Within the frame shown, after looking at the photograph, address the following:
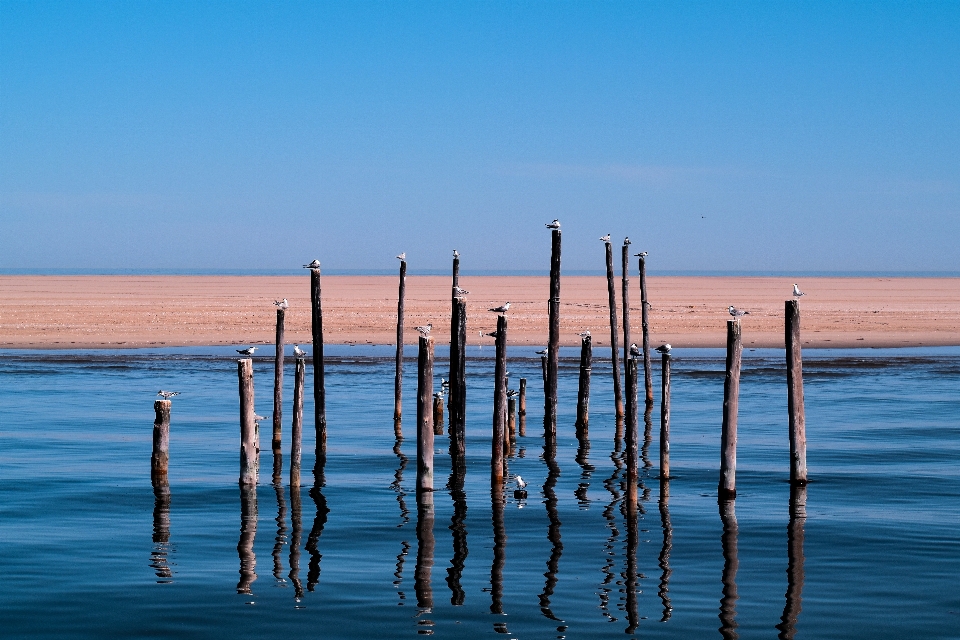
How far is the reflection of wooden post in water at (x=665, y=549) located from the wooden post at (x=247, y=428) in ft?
18.1

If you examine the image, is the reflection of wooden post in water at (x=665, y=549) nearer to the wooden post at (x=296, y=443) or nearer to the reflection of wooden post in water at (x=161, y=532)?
the reflection of wooden post in water at (x=161, y=532)

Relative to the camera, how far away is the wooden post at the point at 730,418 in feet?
46.3

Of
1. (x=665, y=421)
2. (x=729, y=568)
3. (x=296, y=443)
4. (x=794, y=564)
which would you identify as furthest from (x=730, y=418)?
(x=296, y=443)

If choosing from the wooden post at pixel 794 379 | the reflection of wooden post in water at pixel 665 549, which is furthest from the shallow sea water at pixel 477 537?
the wooden post at pixel 794 379

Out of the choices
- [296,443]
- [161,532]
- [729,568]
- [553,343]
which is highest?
[553,343]

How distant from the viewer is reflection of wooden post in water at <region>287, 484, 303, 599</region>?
35.4 feet

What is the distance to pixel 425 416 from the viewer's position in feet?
47.5

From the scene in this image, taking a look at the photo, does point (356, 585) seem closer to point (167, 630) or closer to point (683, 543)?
point (167, 630)

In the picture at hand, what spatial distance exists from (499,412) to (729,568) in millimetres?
4563

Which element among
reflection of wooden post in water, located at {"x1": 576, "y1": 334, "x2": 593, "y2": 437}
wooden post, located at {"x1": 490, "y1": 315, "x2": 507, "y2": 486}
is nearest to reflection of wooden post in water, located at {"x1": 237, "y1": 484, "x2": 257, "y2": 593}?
wooden post, located at {"x1": 490, "y1": 315, "x2": 507, "y2": 486}

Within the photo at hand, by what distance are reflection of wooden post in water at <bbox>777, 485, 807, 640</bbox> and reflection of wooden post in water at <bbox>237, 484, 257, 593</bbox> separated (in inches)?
199

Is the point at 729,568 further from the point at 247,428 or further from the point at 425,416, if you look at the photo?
the point at 247,428

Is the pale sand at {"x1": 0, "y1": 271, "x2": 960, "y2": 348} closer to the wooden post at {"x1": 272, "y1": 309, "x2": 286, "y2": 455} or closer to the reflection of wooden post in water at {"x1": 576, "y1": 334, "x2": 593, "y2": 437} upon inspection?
the reflection of wooden post in water at {"x1": 576, "y1": 334, "x2": 593, "y2": 437}

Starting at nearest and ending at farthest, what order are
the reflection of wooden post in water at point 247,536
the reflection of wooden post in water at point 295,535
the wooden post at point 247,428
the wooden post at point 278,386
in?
1. the reflection of wooden post in water at point 295,535
2. the reflection of wooden post in water at point 247,536
3. the wooden post at point 247,428
4. the wooden post at point 278,386
